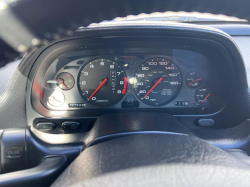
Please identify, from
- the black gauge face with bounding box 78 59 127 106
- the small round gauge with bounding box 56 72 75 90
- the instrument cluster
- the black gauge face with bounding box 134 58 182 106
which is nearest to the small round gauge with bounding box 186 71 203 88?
the instrument cluster

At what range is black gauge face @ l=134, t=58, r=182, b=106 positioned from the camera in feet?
9.73

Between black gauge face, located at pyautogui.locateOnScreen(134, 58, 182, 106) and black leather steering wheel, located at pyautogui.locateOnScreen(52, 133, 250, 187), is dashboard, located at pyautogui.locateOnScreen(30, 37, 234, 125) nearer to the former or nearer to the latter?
black gauge face, located at pyautogui.locateOnScreen(134, 58, 182, 106)

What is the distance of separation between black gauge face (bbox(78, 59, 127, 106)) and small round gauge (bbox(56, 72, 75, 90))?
95 mm

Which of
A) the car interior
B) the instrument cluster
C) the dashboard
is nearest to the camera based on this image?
the car interior

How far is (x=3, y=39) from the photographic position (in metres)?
0.93

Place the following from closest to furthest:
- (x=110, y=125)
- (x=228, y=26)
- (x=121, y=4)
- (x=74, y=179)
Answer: (x=121, y=4) → (x=74, y=179) → (x=110, y=125) → (x=228, y=26)

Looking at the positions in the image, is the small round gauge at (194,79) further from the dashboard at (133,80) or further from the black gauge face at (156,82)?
the black gauge face at (156,82)

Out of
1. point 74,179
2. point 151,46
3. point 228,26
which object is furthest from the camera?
point 228,26

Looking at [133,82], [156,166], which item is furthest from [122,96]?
[156,166]

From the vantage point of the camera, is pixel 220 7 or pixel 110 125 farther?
pixel 110 125

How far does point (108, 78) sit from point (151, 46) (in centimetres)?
59

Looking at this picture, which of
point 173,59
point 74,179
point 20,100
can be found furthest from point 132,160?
point 173,59

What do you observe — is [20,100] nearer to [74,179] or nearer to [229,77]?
[74,179]

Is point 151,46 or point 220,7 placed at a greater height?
point 220,7
